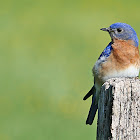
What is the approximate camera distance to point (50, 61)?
41.0 ft

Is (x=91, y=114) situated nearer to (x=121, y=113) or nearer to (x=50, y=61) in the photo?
(x=121, y=113)

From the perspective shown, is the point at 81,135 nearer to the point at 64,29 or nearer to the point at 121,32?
the point at 121,32

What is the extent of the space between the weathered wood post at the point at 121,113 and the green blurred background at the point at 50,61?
5410 millimetres

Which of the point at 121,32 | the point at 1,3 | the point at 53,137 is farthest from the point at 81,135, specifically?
the point at 1,3

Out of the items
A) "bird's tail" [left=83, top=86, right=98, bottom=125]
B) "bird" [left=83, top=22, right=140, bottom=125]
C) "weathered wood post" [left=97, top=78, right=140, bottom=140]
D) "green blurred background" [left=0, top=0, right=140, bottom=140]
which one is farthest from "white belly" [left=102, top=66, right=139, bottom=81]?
"green blurred background" [left=0, top=0, right=140, bottom=140]

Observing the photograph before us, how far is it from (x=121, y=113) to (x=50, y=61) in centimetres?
952

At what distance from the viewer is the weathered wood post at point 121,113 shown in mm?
3016

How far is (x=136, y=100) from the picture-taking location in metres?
3.05

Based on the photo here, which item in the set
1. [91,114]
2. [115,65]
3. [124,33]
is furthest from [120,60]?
[91,114]

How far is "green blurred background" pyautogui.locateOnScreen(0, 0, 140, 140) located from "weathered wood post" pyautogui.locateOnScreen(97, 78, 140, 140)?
5.41 metres

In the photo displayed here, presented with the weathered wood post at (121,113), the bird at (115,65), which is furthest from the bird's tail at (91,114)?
the weathered wood post at (121,113)

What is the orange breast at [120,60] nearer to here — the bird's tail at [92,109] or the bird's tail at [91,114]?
the bird's tail at [92,109]

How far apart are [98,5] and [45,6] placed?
168 centimetres

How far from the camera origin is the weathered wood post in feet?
9.89
